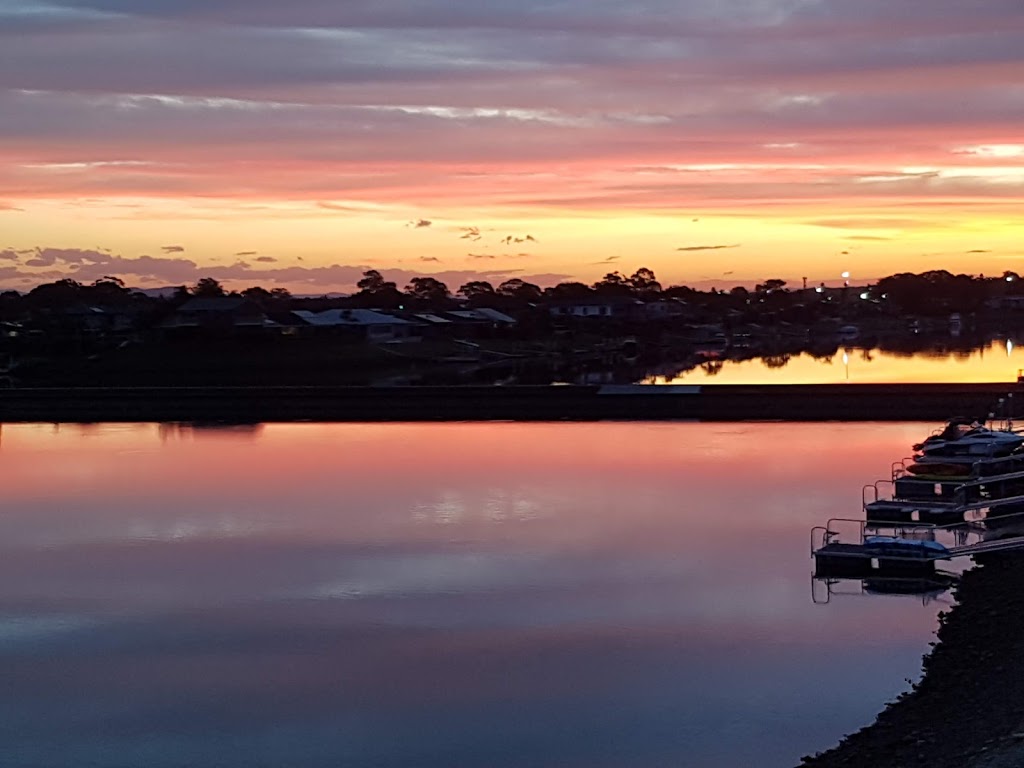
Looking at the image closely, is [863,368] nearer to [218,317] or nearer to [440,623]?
[218,317]

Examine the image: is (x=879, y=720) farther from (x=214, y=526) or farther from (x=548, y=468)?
(x=548, y=468)

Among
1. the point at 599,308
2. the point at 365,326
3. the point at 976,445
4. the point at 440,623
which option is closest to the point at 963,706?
the point at 440,623

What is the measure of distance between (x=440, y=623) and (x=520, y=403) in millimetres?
22301

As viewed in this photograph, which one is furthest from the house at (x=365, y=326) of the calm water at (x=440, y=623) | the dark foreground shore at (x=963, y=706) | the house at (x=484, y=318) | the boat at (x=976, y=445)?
the dark foreground shore at (x=963, y=706)

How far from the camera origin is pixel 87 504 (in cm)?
2023

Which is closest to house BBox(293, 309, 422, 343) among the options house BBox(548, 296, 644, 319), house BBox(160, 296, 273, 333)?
house BBox(160, 296, 273, 333)

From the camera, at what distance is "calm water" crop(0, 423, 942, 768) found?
9133 mm

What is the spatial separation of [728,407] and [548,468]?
10.6 meters

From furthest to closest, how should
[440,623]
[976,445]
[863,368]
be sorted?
[863,368], [976,445], [440,623]

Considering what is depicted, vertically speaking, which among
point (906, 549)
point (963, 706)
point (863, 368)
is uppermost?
point (863, 368)

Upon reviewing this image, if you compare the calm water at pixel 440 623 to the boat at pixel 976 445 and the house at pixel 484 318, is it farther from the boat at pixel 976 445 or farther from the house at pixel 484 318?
the house at pixel 484 318

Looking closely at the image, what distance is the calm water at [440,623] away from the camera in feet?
30.0

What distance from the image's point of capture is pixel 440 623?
470 inches

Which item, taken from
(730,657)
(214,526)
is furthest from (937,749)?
(214,526)
